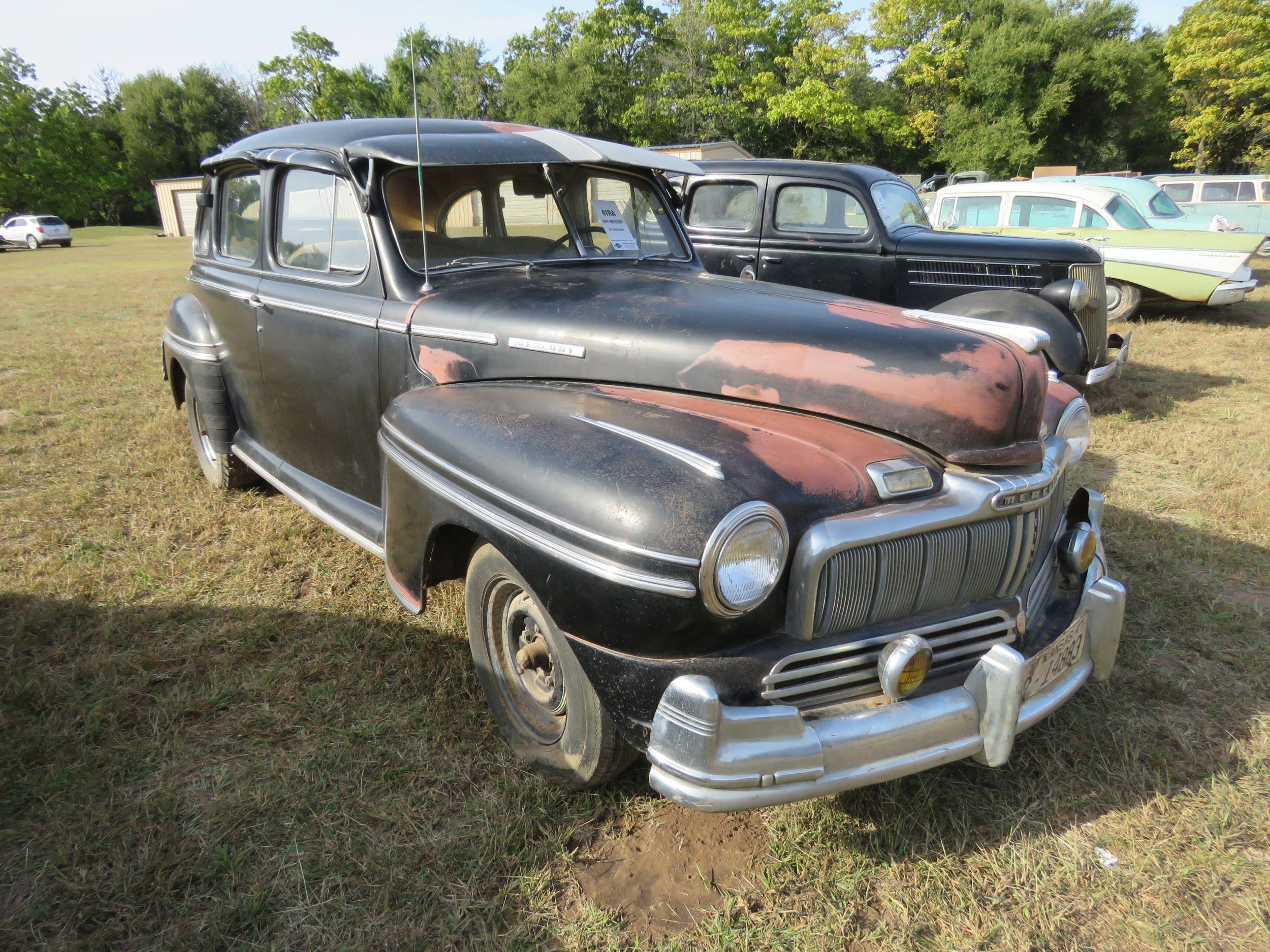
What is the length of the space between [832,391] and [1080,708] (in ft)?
4.83

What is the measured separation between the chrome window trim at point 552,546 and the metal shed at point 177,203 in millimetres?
38707

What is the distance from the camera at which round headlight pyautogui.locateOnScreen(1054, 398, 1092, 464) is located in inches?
98.9

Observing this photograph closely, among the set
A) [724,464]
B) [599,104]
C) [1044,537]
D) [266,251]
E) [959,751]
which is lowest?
[959,751]

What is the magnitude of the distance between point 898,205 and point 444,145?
5029 mm

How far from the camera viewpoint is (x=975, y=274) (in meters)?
6.36

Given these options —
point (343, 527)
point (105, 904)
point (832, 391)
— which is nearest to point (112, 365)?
point (343, 527)

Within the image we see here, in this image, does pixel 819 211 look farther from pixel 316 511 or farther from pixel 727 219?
pixel 316 511

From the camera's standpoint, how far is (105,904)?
1.91 meters

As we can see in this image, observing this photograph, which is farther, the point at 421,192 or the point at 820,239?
the point at 820,239

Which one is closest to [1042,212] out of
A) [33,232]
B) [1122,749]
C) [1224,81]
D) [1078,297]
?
[1078,297]

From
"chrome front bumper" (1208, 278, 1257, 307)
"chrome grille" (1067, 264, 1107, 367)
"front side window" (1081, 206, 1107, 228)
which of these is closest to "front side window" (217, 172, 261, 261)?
"chrome grille" (1067, 264, 1107, 367)

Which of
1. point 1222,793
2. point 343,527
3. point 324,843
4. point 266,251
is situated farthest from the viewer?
point 266,251

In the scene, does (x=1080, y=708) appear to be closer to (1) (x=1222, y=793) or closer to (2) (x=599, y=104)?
(1) (x=1222, y=793)

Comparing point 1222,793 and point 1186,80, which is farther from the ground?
point 1186,80
